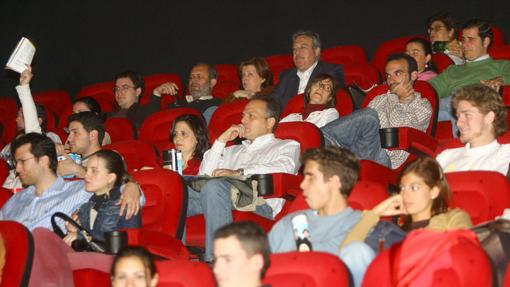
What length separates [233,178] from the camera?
15.4 ft

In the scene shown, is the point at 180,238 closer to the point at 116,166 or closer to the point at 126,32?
the point at 116,166

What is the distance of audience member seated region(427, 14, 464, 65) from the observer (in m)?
6.45

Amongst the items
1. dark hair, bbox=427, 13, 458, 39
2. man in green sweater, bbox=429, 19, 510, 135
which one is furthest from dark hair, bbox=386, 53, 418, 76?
dark hair, bbox=427, 13, 458, 39

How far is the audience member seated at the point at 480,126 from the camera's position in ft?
14.1

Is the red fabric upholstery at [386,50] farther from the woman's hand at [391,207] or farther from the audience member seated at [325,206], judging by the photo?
the woman's hand at [391,207]

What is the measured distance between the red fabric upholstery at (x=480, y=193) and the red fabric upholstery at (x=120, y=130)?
111 inches

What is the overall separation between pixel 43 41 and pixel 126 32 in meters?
0.71

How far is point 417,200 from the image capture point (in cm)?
371

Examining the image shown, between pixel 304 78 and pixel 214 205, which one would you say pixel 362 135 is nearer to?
pixel 214 205

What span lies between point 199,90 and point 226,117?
0.80 metres

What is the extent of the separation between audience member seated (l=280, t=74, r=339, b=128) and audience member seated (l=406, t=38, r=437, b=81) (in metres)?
0.63

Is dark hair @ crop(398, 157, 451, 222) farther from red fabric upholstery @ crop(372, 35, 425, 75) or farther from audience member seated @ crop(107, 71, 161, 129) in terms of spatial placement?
audience member seated @ crop(107, 71, 161, 129)

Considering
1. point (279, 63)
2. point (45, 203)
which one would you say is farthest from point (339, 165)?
point (279, 63)

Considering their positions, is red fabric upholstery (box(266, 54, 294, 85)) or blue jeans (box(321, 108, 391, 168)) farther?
red fabric upholstery (box(266, 54, 294, 85))
